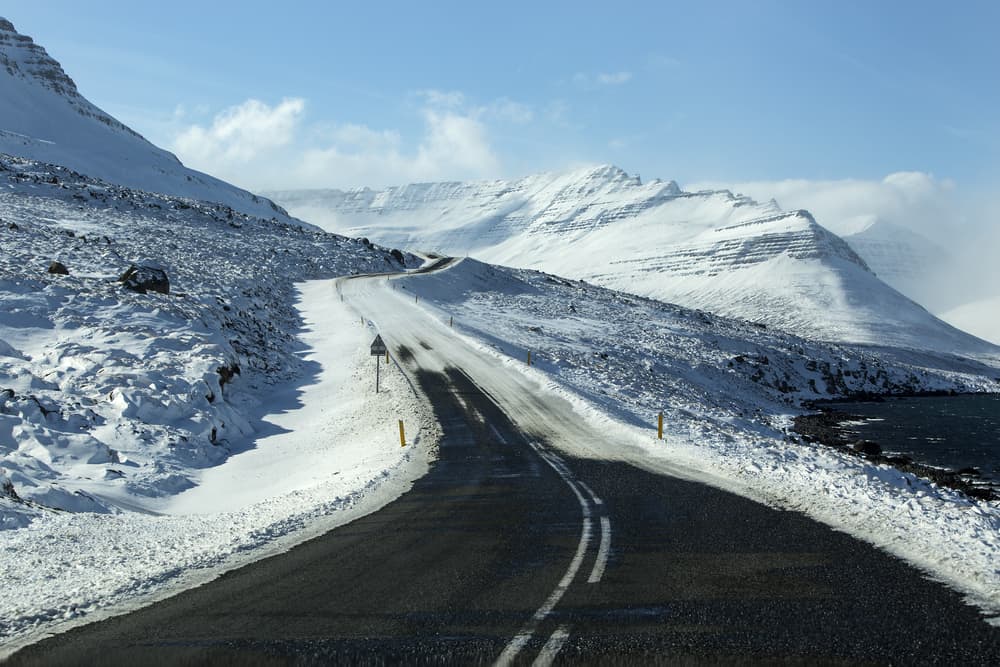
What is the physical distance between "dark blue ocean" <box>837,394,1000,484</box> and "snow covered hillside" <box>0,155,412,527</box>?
30327 mm

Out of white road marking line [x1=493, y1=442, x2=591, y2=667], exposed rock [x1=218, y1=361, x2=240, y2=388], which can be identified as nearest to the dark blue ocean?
white road marking line [x1=493, y1=442, x2=591, y2=667]

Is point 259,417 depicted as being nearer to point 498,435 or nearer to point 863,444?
point 498,435

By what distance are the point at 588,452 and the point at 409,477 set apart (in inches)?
207

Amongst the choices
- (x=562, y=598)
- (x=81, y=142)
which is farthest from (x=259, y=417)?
(x=81, y=142)

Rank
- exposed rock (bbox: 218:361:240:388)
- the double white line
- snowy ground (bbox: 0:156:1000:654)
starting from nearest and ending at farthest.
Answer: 1. the double white line
2. snowy ground (bbox: 0:156:1000:654)
3. exposed rock (bbox: 218:361:240:388)

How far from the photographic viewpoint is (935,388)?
263ft

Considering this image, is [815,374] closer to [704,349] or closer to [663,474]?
[704,349]

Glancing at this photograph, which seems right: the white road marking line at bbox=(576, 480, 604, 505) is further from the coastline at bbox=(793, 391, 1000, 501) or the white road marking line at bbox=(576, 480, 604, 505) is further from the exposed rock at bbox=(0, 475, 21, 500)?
the coastline at bbox=(793, 391, 1000, 501)

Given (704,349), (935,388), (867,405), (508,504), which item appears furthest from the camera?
(935,388)

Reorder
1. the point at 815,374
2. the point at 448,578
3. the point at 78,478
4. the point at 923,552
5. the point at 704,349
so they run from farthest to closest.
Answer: the point at 815,374, the point at 704,349, the point at 78,478, the point at 923,552, the point at 448,578

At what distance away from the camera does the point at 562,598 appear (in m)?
7.34

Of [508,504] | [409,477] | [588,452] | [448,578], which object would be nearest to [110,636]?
[448,578]

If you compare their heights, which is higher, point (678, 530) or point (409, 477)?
point (678, 530)

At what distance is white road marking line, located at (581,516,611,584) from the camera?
810 cm
